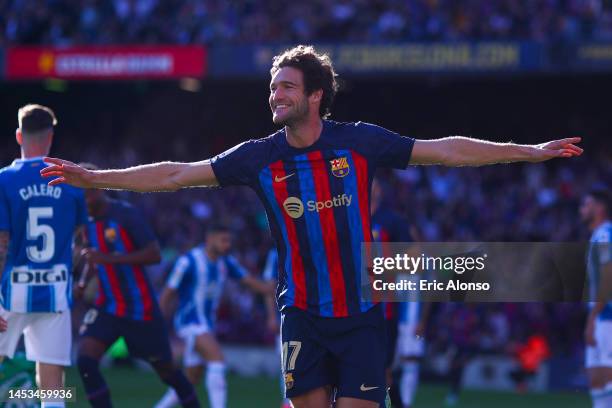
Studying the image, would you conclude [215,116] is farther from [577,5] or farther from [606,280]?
[606,280]

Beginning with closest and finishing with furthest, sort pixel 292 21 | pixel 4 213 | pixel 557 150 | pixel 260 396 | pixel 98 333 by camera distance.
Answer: pixel 557 150
pixel 4 213
pixel 98 333
pixel 260 396
pixel 292 21

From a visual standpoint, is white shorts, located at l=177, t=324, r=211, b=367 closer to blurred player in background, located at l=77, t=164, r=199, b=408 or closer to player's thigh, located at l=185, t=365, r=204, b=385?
player's thigh, located at l=185, t=365, r=204, b=385

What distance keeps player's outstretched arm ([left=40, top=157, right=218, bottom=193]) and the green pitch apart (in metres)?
6.75

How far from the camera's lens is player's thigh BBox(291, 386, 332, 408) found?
17.5ft

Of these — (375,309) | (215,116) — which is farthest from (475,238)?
(375,309)

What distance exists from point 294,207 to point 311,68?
26.2 inches

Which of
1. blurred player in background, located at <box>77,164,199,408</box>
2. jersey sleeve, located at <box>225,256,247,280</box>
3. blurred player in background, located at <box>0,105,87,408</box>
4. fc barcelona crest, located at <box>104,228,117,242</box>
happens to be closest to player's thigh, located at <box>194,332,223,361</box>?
jersey sleeve, located at <box>225,256,247,280</box>

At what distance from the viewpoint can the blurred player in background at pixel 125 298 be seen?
28.4 ft

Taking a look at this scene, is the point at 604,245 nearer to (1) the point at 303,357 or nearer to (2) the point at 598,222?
(2) the point at 598,222

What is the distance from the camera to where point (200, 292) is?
11.3 meters

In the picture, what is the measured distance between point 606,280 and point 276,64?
13.5 ft

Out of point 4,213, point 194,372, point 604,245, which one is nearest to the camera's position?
point 4,213

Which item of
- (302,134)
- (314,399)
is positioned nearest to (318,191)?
(302,134)

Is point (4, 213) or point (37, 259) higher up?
point (4, 213)
